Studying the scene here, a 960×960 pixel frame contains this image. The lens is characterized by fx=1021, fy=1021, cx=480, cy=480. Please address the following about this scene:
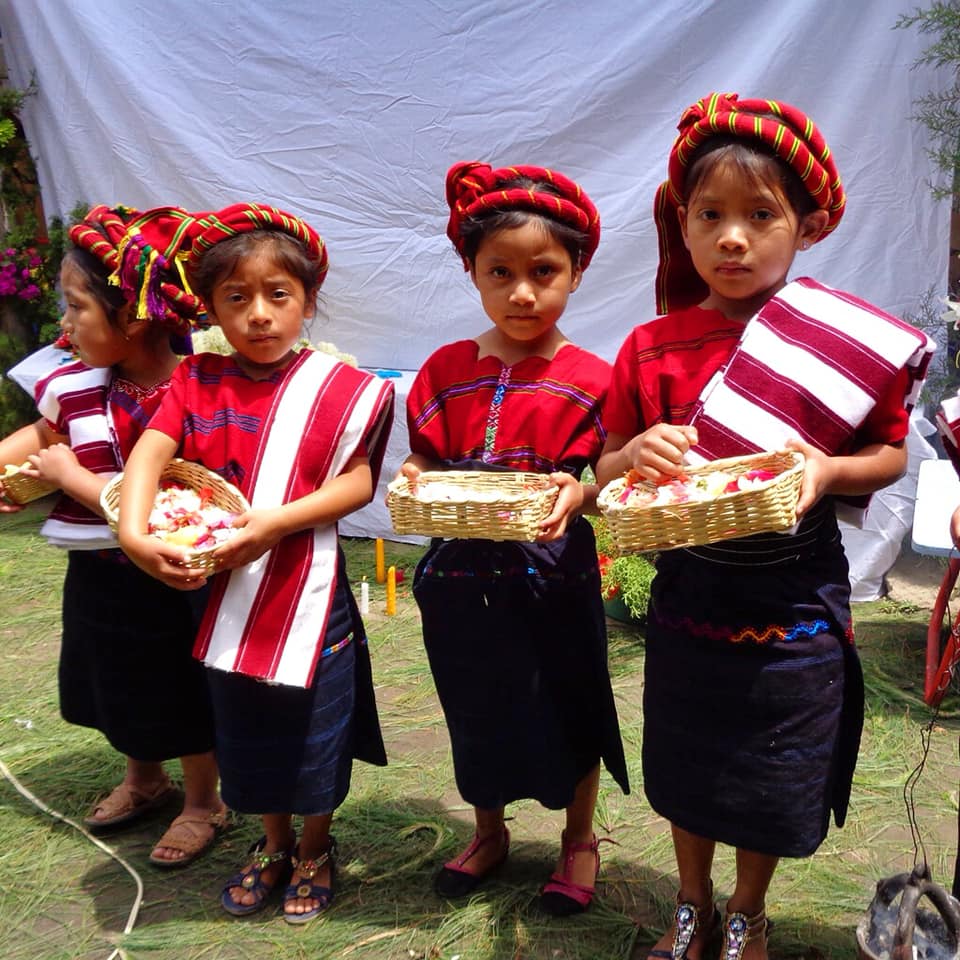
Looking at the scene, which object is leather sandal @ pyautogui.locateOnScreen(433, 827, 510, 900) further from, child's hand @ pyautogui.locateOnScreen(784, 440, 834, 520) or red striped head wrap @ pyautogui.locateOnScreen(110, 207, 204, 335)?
red striped head wrap @ pyautogui.locateOnScreen(110, 207, 204, 335)

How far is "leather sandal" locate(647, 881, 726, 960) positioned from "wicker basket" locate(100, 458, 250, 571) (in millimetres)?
1291

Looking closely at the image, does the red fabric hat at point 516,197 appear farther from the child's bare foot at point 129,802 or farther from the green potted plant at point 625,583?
the green potted plant at point 625,583

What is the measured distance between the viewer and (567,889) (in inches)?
102

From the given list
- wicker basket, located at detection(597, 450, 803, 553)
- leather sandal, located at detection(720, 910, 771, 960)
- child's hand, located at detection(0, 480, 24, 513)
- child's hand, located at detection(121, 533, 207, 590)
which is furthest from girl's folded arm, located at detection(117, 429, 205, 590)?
leather sandal, located at detection(720, 910, 771, 960)

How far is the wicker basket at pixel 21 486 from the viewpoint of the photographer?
268 cm

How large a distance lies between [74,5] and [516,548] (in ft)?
18.1

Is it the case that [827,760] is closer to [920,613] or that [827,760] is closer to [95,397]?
[95,397]

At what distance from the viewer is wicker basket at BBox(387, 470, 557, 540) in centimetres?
200

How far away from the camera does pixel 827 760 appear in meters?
2.07

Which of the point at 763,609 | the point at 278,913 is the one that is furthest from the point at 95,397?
the point at 763,609

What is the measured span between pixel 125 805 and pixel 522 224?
211cm

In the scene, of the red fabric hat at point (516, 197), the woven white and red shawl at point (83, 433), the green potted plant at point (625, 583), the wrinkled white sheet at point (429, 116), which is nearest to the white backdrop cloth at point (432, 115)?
the wrinkled white sheet at point (429, 116)

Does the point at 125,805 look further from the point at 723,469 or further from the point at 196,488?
the point at 723,469

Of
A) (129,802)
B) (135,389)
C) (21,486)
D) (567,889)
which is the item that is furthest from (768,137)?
(129,802)
